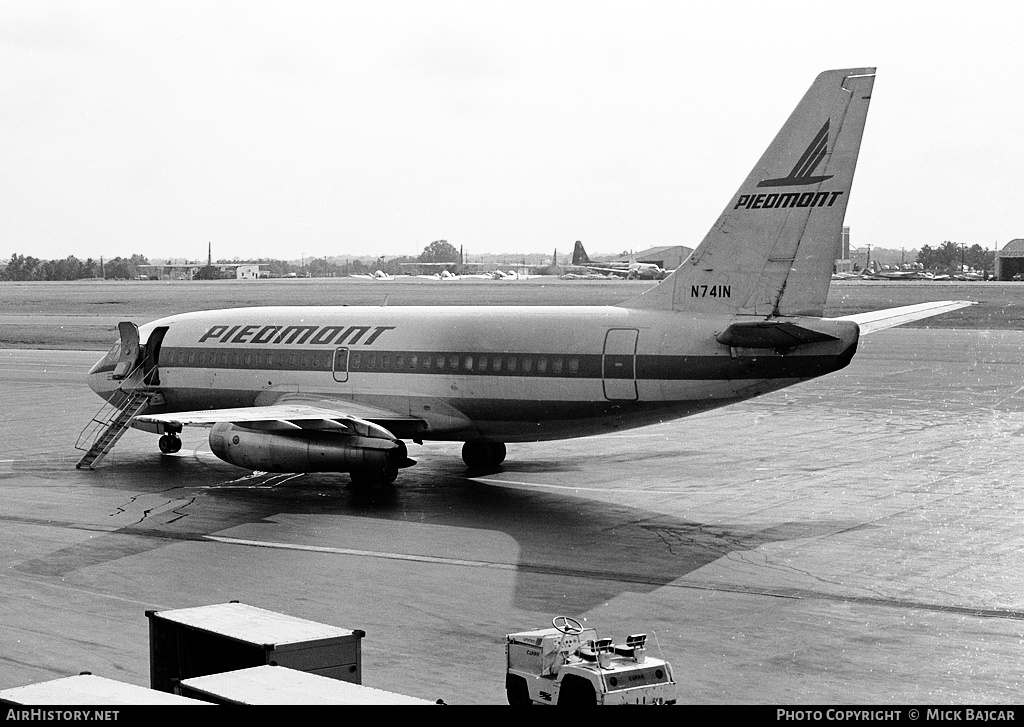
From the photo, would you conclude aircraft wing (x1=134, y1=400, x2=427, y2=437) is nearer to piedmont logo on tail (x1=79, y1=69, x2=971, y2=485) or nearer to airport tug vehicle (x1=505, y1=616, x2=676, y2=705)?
piedmont logo on tail (x1=79, y1=69, x2=971, y2=485)

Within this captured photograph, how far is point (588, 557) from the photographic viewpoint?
74.1ft

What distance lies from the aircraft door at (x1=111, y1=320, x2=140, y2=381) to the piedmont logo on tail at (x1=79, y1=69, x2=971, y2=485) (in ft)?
4.63

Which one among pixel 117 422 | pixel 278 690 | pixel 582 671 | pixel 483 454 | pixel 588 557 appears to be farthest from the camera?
pixel 117 422

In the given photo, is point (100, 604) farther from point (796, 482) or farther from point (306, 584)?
point (796, 482)

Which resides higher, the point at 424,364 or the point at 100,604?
the point at 424,364

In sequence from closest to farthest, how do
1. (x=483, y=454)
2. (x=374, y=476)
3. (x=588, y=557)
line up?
(x=588, y=557) < (x=374, y=476) < (x=483, y=454)

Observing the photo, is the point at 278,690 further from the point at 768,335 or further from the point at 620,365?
the point at 620,365

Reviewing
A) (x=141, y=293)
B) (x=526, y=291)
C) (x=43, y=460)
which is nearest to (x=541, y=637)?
(x=43, y=460)

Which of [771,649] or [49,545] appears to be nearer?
[771,649]

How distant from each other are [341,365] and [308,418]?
3.60 metres

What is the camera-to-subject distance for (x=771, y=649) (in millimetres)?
16828

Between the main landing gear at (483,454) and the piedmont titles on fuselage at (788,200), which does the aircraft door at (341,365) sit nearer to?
the main landing gear at (483,454)


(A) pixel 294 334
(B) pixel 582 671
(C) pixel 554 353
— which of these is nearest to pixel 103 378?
(A) pixel 294 334

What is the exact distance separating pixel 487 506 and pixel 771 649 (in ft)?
38.4
